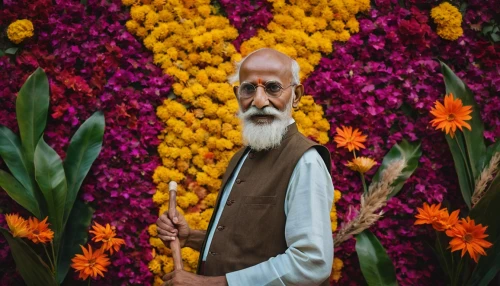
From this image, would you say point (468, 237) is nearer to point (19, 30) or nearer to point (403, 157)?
point (403, 157)

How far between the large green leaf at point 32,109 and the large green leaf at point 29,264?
48 centimetres

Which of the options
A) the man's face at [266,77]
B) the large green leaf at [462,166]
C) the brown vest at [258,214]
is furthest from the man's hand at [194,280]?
the large green leaf at [462,166]

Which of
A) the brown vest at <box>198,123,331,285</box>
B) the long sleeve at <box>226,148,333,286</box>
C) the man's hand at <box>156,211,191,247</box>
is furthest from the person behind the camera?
the man's hand at <box>156,211,191,247</box>

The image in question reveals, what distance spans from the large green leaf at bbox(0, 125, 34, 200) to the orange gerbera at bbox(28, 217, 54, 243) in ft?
0.97

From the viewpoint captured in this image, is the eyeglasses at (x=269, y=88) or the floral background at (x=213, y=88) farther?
the floral background at (x=213, y=88)

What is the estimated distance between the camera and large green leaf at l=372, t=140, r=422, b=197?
305cm

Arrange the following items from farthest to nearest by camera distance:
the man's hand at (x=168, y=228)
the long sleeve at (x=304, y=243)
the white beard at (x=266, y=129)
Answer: the man's hand at (x=168, y=228)
the white beard at (x=266, y=129)
the long sleeve at (x=304, y=243)

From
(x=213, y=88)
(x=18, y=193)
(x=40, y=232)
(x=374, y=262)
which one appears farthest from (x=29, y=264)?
(x=374, y=262)

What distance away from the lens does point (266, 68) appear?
2.14 m

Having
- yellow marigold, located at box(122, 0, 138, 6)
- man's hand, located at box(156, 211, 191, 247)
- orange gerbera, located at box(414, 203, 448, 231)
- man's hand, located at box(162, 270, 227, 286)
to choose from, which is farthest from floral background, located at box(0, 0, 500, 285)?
man's hand, located at box(162, 270, 227, 286)

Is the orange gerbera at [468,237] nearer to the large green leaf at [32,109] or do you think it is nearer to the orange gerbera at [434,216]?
the orange gerbera at [434,216]

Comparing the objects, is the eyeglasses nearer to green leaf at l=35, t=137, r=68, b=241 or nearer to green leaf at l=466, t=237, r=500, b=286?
green leaf at l=35, t=137, r=68, b=241

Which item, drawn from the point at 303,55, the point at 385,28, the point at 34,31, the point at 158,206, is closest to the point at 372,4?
the point at 385,28

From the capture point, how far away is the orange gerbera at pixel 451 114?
291 cm
